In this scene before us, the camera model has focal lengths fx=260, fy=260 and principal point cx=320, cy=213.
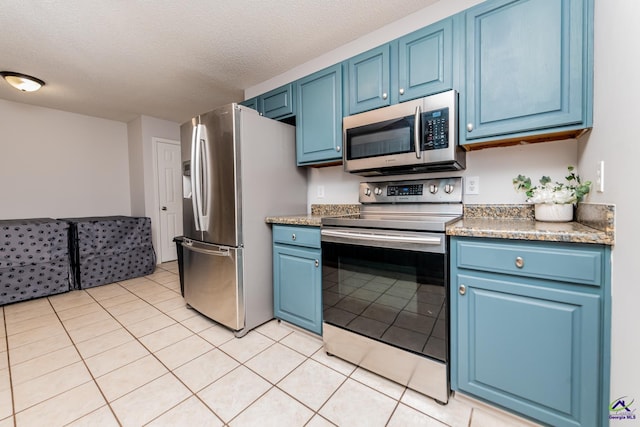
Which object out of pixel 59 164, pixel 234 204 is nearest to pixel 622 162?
pixel 234 204

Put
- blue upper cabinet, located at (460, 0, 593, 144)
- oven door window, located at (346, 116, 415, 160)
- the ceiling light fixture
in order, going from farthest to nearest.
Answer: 1. the ceiling light fixture
2. oven door window, located at (346, 116, 415, 160)
3. blue upper cabinet, located at (460, 0, 593, 144)

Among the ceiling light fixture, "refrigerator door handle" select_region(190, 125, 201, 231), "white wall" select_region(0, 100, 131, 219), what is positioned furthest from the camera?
"white wall" select_region(0, 100, 131, 219)

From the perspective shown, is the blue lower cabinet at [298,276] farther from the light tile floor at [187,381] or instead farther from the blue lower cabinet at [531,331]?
the blue lower cabinet at [531,331]

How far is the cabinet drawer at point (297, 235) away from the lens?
5.98ft

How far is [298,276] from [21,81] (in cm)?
330

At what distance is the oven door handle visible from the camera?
4.09 ft

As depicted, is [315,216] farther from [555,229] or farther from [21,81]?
[21,81]

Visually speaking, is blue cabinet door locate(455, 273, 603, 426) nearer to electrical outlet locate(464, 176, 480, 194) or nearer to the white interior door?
electrical outlet locate(464, 176, 480, 194)

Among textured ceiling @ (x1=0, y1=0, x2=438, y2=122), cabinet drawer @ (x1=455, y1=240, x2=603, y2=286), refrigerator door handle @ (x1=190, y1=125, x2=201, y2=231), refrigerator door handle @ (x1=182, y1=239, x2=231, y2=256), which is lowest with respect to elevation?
refrigerator door handle @ (x1=182, y1=239, x2=231, y2=256)

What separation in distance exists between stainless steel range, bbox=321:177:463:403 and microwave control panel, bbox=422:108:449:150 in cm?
34

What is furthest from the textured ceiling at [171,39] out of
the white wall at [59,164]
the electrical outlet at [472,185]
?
the electrical outlet at [472,185]

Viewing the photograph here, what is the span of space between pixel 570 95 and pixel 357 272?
1.34m

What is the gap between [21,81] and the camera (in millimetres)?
2523

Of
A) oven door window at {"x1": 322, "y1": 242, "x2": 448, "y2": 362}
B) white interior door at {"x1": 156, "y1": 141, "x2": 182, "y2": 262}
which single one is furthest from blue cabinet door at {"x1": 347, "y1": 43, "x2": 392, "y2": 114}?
white interior door at {"x1": 156, "y1": 141, "x2": 182, "y2": 262}
